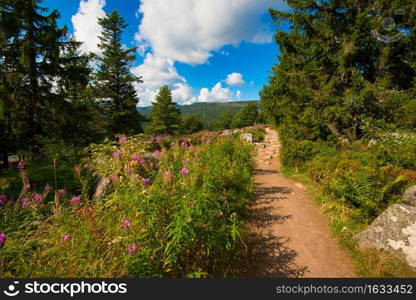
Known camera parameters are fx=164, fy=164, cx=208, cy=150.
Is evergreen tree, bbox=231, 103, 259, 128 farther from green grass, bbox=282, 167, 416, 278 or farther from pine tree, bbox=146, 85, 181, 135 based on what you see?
green grass, bbox=282, 167, 416, 278

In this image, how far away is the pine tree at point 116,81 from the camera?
16.6m

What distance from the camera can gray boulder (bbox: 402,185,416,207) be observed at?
Result: 3.16 metres

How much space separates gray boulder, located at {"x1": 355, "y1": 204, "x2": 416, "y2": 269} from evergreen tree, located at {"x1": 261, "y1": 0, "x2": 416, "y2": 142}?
14.0 feet

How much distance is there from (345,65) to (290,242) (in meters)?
7.64

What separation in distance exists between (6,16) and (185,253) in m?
12.5

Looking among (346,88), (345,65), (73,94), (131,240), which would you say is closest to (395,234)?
(131,240)

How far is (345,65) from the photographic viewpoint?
6777 millimetres

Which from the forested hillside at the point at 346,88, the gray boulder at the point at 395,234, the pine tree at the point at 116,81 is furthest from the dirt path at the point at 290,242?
the pine tree at the point at 116,81

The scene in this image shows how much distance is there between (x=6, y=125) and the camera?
7.32m

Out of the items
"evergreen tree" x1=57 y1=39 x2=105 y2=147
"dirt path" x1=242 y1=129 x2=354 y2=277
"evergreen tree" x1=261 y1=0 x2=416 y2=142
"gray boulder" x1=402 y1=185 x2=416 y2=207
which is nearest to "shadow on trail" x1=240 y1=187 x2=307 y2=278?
"dirt path" x1=242 y1=129 x2=354 y2=277

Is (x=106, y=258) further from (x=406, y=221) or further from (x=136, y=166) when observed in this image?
(x=406, y=221)

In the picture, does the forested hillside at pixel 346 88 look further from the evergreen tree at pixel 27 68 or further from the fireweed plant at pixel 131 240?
the evergreen tree at pixel 27 68

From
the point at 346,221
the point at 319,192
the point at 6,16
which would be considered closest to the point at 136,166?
the point at 346,221

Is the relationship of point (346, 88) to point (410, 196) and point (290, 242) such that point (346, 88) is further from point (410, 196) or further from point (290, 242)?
point (290, 242)
